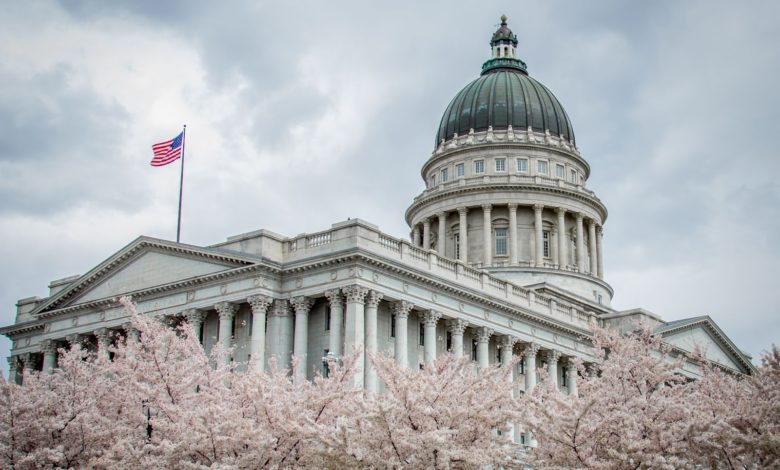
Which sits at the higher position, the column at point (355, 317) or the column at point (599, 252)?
the column at point (599, 252)

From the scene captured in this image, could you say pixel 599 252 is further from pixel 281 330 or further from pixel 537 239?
pixel 281 330

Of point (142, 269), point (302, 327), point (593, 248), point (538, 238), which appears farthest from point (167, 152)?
point (593, 248)

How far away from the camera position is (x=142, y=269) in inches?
2429

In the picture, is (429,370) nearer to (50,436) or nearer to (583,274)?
(50,436)

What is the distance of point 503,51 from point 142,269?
175ft

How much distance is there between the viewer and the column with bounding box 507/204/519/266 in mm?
87125

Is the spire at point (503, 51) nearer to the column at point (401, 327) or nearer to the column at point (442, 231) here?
the column at point (442, 231)

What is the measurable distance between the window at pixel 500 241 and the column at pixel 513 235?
1.27 metres

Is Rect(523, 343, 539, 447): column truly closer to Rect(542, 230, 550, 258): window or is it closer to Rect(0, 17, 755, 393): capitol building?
Rect(0, 17, 755, 393): capitol building

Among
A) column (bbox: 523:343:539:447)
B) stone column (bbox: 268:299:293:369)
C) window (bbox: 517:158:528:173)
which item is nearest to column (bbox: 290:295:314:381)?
stone column (bbox: 268:299:293:369)

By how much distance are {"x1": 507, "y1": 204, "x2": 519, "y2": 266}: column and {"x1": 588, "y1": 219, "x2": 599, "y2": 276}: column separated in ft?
28.2

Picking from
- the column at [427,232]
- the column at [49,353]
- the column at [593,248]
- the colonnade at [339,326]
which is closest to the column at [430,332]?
the colonnade at [339,326]

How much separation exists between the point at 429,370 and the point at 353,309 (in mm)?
19040

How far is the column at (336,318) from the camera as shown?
52.3 m
